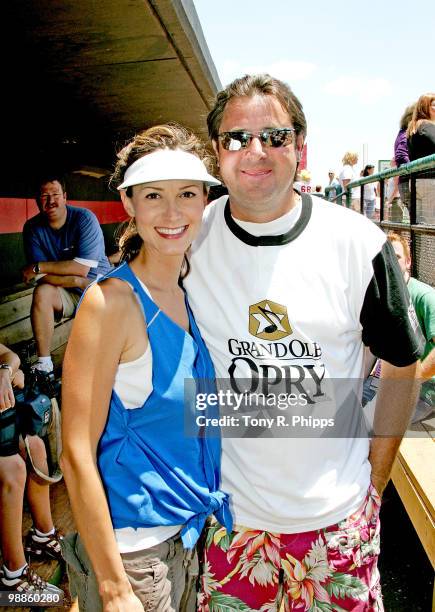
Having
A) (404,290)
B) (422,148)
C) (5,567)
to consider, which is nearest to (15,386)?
(5,567)

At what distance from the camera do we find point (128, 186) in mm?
1522

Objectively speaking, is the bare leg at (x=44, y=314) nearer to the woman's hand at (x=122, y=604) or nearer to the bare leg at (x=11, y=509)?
the bare leg at (x=11, y=509)

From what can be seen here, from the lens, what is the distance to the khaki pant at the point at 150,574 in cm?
136

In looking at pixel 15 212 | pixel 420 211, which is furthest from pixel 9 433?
pixel 420 211

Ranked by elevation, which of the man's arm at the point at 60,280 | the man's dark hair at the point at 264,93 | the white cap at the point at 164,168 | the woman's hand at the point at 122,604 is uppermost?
the man's dark hair at the point at 264,93

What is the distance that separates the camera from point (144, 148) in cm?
153

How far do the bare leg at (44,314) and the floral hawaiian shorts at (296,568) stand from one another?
89.7 inches

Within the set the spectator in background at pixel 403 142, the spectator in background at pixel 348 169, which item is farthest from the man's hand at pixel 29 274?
the spectator in background at pixel 348 169

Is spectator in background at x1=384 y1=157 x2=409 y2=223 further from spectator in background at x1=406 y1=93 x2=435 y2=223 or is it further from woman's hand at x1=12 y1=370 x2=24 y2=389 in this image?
woman's hand at x1=12 y1=370 x2=24 y2=389

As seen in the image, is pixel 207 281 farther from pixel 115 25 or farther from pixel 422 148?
pixel 422 148

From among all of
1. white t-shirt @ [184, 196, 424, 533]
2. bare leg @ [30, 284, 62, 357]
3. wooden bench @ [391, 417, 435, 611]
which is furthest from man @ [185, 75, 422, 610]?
bare leg @ [30, 284, 62, 357]

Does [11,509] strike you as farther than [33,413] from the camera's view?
No

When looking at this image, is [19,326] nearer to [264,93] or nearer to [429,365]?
[429,365]

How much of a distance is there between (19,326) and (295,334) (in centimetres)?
313
